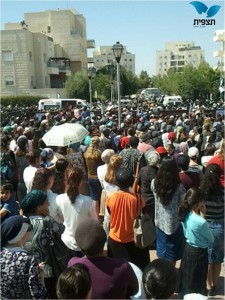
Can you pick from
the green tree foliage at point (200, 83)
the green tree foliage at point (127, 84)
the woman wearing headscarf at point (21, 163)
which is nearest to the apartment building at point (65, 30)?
the green tree foliage at point (127, 84)

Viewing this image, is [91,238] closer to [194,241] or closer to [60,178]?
[194,241]

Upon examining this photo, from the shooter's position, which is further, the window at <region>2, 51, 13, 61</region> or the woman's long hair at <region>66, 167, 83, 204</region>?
the window at <region>2, 51, 13, 61</region>

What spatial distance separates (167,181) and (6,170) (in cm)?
330

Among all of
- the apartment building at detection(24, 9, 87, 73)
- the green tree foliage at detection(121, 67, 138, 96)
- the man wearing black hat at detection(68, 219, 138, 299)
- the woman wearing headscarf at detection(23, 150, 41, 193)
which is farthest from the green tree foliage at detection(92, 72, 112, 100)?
the man wearing black hat at detection(68, 219, 138, 299)

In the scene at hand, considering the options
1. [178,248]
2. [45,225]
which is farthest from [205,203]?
[45,225]

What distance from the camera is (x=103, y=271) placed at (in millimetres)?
2967

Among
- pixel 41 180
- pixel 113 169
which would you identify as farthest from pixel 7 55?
pixel 41 180

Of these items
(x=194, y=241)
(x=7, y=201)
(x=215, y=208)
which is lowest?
(x=194, y=241)

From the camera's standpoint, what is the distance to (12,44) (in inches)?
2368

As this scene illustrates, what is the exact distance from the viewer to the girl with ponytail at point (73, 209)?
4.49m

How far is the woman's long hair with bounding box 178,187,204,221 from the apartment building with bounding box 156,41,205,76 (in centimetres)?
16358

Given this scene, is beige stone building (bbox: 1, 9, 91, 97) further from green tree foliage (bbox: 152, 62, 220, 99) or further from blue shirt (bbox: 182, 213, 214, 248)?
blue shirt (bbox: 182, 213, 214, 248)

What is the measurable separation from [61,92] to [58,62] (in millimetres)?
12108

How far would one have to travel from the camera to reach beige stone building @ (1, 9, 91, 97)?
198ft
